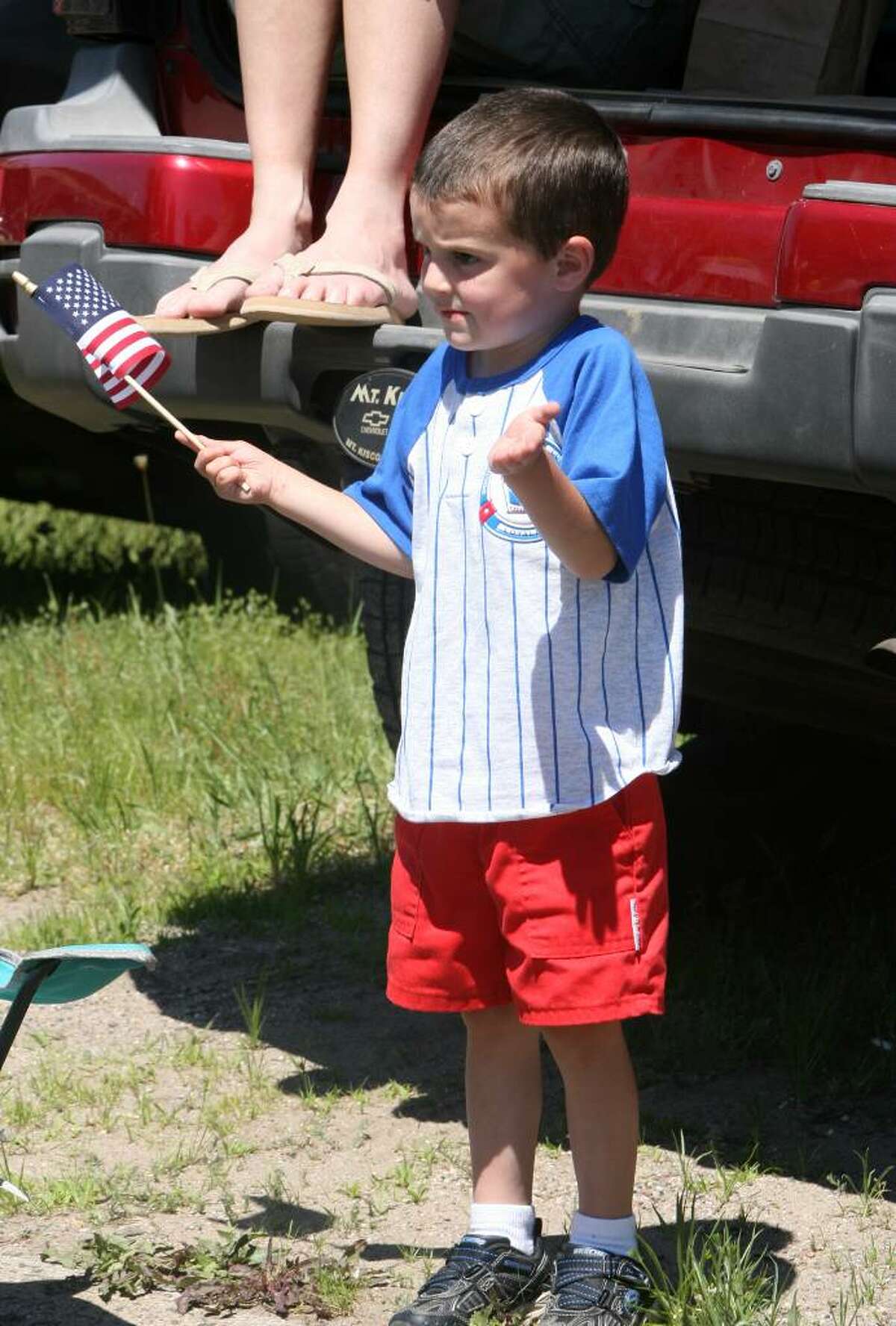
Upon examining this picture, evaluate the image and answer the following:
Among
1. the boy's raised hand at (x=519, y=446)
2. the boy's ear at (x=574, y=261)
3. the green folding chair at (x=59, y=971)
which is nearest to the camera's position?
the boy's raised hand at (x=519, y=446)

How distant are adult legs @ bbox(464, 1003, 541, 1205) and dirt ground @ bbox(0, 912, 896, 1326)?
6.4 inches

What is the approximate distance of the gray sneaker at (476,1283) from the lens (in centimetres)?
209

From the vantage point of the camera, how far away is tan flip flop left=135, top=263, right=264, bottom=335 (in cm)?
256

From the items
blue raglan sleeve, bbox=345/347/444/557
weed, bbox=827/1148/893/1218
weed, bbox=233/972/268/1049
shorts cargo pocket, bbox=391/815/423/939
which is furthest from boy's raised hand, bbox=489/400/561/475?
weed, bbox=233/972/268/1049

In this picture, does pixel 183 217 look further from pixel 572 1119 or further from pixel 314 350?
pixel 572 1119

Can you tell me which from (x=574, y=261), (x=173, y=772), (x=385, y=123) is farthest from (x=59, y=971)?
(x=173, y=772)

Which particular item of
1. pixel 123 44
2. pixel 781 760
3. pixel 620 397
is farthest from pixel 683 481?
A: pixel 781 760

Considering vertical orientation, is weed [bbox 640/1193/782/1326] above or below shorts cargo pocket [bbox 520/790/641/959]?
below

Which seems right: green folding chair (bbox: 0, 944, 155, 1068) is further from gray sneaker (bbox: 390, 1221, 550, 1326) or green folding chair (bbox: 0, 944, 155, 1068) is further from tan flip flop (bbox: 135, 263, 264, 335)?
tan flip flop (bbox: 135, 263, 264, 335)

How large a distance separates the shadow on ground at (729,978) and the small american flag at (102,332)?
40.9 inches

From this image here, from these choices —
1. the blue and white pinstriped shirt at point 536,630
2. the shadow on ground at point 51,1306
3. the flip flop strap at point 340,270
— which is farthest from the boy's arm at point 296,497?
the shadow on ground at point 51,1306

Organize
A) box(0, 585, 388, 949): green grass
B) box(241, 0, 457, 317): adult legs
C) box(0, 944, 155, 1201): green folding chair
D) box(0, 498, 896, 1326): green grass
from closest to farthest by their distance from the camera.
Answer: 1. box(0, 944, 155, 1201): green folding chair
2. box(0, 498, 896, 1326): green grass
3. box(241, 0, 457, 317): adult legs
4. box(0, 585, 388, 949): green grass

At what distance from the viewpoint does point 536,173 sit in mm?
1993

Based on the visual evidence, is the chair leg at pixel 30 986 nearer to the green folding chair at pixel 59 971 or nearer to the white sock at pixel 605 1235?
A: the green folding chair at pixel 59 971
